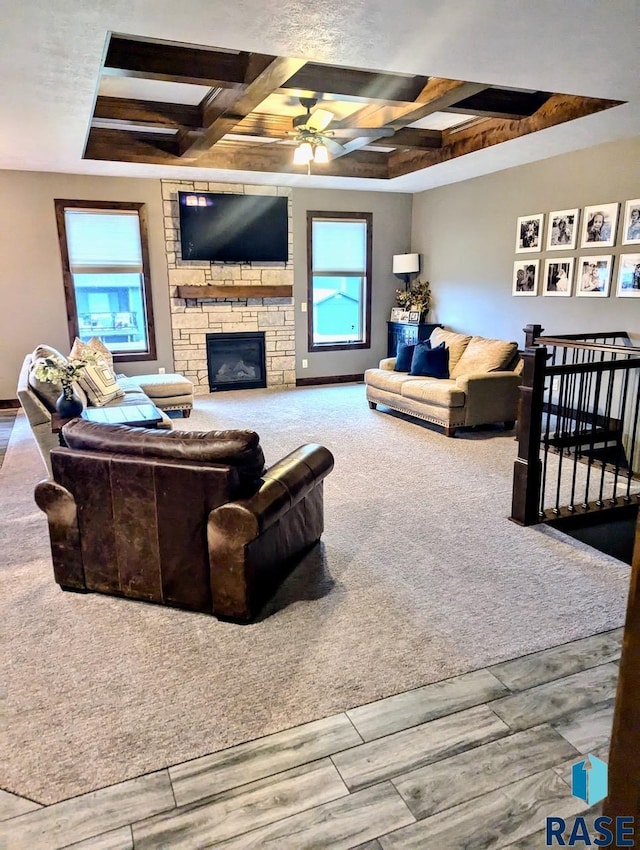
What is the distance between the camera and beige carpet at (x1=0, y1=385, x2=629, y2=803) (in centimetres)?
200

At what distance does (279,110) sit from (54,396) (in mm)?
3224

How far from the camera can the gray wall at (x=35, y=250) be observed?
21.6 ft

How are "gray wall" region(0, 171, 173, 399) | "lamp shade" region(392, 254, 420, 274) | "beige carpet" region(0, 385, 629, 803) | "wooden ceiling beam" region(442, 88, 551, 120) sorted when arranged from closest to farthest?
1. "beige carpet" region(0, 385, 629, 803)
2. "wooden ceiling beam" region(442, 88, 551, 120)
3. "gray wall" region(0, 171, 173, 399)
4. "lamp shade" region(392, 254, 420, 274)

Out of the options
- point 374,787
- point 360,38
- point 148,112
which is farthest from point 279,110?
point 374,787

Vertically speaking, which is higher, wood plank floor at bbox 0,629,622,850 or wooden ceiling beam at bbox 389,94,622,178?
wooden ceiling beam at bbox 389,94,622,178

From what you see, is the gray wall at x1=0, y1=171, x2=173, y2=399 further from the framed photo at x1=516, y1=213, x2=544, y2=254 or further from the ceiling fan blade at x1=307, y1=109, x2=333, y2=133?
the framed photo at x1=516, y1=213, x2=544, y2=254

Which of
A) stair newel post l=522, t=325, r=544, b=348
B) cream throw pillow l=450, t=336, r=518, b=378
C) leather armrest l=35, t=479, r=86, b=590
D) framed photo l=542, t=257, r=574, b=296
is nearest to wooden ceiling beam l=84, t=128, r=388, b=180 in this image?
framed photo l=542, t=257, r=574, b=296

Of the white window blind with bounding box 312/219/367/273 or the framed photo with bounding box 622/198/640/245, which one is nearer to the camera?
the framed photo with bounding box 622/198/640/245

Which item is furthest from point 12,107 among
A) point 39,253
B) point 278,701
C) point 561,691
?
point 561,691

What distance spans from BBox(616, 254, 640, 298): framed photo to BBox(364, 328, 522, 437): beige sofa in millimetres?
1089

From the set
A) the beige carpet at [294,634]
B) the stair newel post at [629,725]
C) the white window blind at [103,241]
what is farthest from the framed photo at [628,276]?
the white window blind at [103,241]

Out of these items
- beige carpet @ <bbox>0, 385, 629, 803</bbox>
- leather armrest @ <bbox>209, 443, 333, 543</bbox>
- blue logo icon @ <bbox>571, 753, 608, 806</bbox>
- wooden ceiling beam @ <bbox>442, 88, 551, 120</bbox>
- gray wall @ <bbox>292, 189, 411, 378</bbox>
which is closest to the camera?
blue logo icon @ <bbox>571, 753, 608, 806</bbox>

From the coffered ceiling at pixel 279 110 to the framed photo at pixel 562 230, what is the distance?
1.07m

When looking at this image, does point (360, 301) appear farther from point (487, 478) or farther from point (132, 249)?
point (487, 478)
